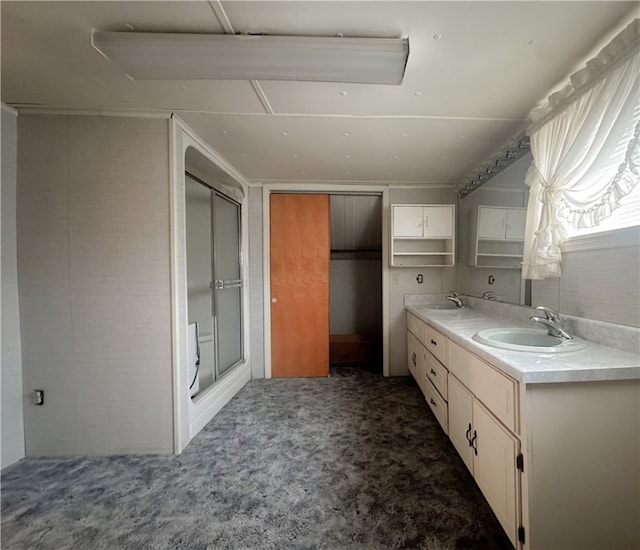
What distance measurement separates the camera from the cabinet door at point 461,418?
140 centimetres

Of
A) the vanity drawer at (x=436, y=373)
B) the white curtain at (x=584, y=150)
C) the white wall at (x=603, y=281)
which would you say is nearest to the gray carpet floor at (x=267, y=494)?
the vanity drawer at (x=436, y=373)

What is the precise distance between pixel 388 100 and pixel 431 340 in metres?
1.69

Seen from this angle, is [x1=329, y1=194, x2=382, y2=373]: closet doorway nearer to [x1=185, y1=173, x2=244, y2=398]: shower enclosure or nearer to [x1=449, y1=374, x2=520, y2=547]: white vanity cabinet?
[x1=185, y1=173, x2=244, y2=398]: shower enclosure

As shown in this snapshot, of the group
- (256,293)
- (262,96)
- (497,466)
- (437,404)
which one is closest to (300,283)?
(256,293)

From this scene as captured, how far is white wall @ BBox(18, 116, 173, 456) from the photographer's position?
1661 millimetres

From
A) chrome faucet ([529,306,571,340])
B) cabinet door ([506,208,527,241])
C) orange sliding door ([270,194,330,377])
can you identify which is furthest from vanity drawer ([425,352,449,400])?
orange sliding door ([270,194,330,377])

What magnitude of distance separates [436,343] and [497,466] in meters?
0.87

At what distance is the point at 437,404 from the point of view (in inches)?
74.9

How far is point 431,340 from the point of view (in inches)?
80.9

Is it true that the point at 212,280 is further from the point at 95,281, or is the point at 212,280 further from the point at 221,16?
the point at 221,16

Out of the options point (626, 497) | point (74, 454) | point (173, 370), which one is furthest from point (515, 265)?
point (74, 454)

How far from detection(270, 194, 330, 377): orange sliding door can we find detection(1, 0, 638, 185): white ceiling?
31.2 inches

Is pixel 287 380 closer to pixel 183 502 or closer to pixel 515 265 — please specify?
pixel 183 502

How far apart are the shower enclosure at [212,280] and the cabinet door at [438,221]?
208 cm
